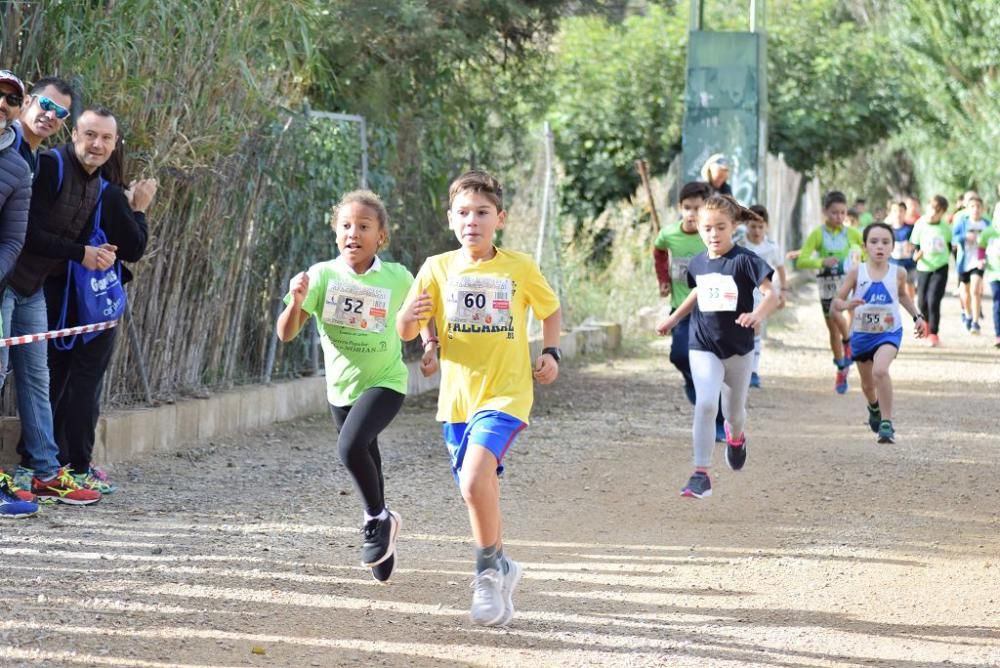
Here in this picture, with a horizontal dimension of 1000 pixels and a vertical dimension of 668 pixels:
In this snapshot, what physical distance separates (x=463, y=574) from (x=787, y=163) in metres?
24.0

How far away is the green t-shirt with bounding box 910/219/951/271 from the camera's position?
1772 cm

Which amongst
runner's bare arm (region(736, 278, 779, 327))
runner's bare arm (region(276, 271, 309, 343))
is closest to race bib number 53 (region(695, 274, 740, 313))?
runner's bare arm (region(736, 278, 779, 327))

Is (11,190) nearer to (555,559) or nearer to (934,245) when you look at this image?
(555,559)

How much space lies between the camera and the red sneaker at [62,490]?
7359 mm

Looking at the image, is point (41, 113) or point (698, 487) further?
point (698, 487)

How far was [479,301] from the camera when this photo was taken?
573cm

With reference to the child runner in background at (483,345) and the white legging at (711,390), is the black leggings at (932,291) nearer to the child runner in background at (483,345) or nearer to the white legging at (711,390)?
the white legging at (711,390)

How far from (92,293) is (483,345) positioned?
263 cm

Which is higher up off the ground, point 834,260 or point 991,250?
point 991,250

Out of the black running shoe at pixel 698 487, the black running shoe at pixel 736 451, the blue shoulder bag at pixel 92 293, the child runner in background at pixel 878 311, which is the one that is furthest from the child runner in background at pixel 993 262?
the blue shoulder bag at pixel 92 293

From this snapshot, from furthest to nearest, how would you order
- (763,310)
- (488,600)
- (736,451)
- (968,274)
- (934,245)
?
1. (968,274)
2. (934,245)
3. (736,451)
4. (763,310)
5. (488,600)

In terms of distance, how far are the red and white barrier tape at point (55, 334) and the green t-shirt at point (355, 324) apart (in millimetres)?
1515

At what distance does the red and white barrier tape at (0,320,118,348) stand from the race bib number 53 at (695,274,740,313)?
298 centimetres

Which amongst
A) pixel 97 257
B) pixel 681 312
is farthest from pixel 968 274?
pixel 97 257
